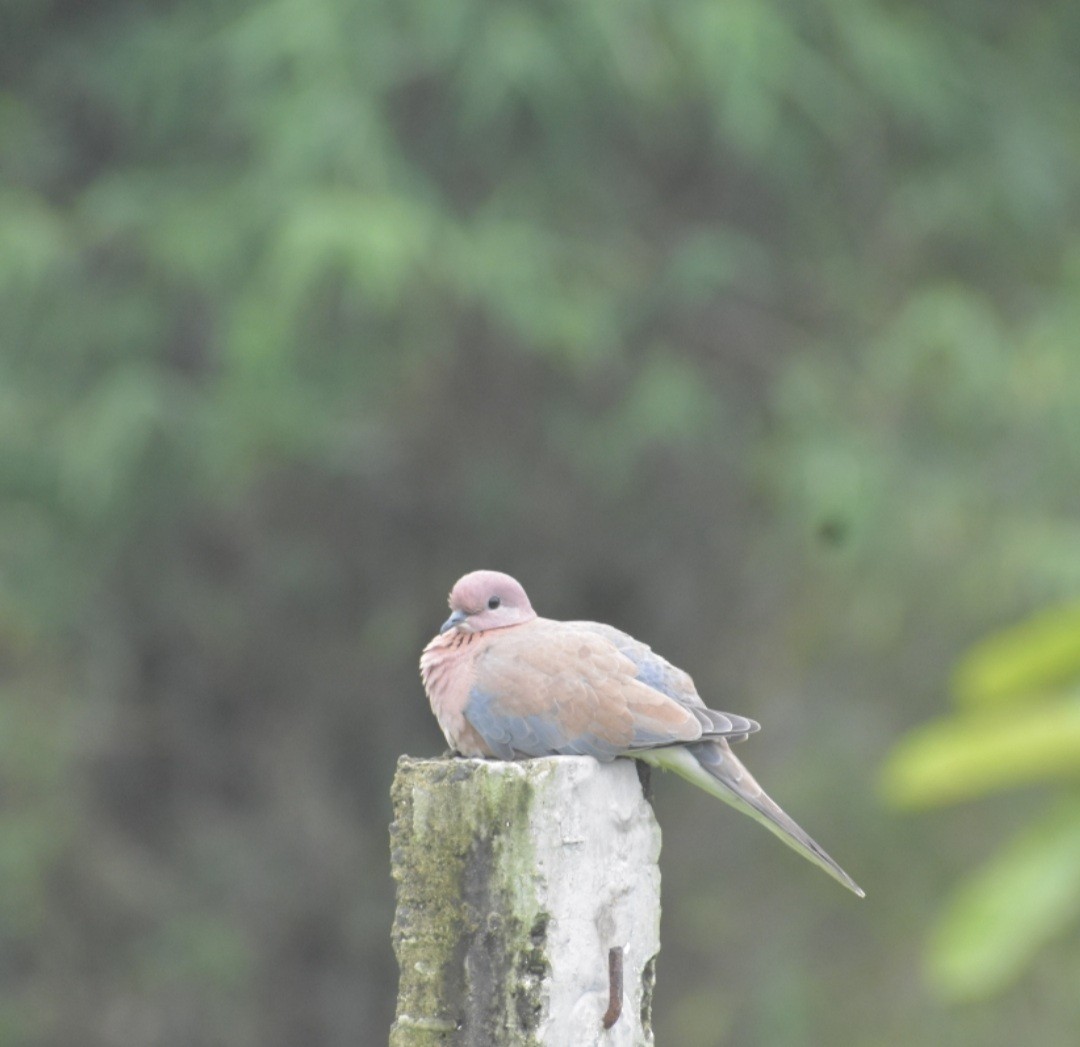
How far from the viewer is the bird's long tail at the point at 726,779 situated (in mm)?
2871

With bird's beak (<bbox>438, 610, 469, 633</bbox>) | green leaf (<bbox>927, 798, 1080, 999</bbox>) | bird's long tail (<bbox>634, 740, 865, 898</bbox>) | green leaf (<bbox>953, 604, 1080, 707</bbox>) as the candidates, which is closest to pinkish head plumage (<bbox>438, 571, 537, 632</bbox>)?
bird's beak (<bbox>438, 610, 469, 633</bbox>)

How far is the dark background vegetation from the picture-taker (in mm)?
7559

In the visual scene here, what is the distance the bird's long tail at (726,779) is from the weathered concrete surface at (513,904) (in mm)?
388

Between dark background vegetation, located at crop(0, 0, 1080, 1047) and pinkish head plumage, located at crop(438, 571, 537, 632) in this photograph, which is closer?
pinkish head plumage, located at crop(438, 571, 537, 632)

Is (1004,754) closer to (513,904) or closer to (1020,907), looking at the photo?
(1020,907)

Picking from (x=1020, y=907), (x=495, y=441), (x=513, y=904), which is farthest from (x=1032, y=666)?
(x=495, y=441)

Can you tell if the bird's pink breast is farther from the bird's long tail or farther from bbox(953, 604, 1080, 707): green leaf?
bbox(953, 604, 1080, 707): green leaf

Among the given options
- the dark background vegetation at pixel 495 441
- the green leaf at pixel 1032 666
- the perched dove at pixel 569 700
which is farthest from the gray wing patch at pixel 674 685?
the dark background vegetation at pixel 495 441

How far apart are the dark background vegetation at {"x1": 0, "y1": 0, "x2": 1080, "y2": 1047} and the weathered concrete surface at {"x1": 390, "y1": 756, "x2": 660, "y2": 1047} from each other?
4.71 m

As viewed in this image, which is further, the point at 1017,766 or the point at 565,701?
the point at 1017,766

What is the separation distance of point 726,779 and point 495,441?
17.8ft

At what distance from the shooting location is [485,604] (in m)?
3.13

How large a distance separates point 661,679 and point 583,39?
502cm

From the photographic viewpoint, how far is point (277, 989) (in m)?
8.88
